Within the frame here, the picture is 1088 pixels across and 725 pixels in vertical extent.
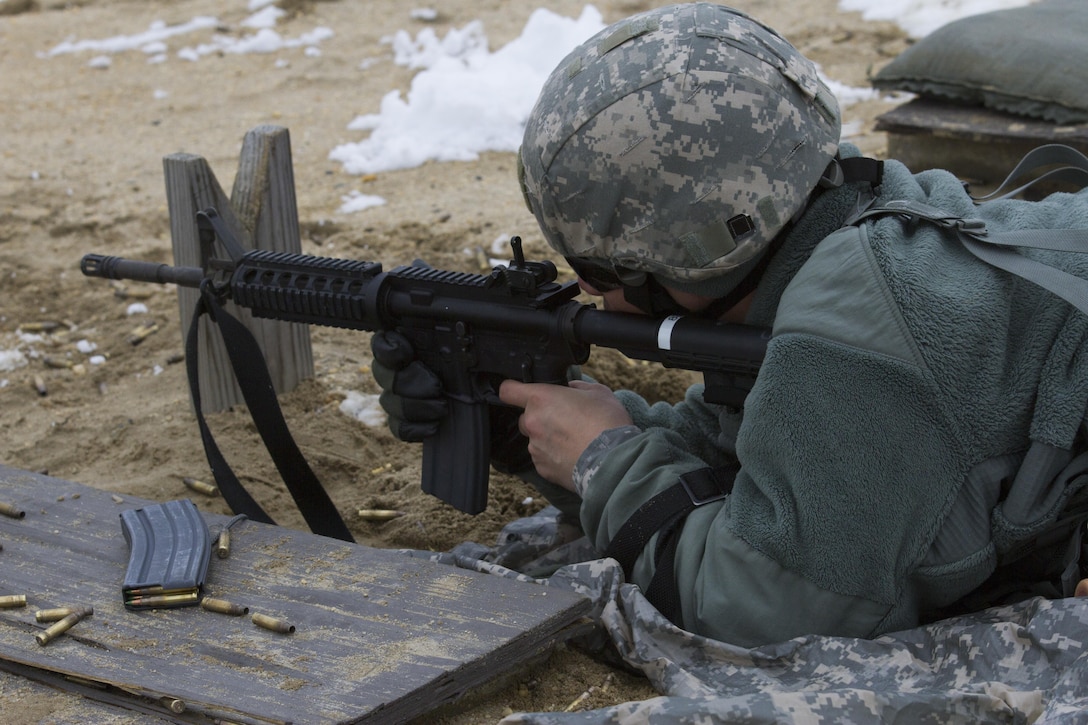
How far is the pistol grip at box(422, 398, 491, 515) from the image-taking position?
311cm

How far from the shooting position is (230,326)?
3617 mm

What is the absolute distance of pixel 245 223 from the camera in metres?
4.13

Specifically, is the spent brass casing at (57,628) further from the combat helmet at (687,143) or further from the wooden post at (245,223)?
the wooden post at (245,223)

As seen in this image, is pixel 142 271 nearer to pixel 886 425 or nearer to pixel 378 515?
pixel 378 515

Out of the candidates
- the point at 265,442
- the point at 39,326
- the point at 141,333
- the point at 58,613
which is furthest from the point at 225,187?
the point at 58,613

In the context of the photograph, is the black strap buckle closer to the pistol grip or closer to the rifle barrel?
the pistol grip

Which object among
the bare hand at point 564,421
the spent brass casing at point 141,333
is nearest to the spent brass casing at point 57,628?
the bare hand at point 564,421

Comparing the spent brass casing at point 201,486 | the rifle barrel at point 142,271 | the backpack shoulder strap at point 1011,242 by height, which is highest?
the backpack shoulder strap at point 1011,242

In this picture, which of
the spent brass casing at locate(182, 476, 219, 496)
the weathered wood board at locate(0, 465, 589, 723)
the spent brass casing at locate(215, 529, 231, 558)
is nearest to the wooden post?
the spent brass casing at locate(182, 476, 219, 496)

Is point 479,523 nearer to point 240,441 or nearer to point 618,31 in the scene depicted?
point 240,441

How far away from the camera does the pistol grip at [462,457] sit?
123 inches

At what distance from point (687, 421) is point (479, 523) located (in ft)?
2.84

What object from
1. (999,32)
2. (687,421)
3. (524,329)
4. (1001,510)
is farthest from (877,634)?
(999,32)

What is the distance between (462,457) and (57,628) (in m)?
1.10
